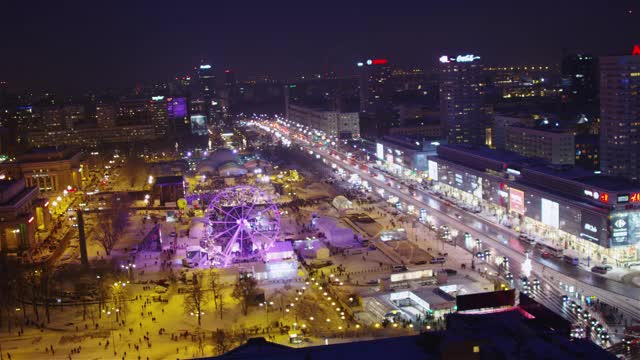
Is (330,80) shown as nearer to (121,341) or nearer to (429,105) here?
(429,105)

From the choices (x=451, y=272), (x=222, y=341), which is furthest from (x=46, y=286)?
(x=451, y=272)

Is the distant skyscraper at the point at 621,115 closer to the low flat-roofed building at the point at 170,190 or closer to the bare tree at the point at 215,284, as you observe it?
the bare tree at the point at 215,284

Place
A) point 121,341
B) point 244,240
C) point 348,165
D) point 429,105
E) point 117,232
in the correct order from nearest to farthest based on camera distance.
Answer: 1. point 121,341
2. point 244,240
3. point 117,232
4. point 348,165
5. point 429,105

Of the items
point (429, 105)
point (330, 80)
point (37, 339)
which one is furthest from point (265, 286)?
point (330, 80)

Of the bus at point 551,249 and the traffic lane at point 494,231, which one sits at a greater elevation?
the bus at point 551,249

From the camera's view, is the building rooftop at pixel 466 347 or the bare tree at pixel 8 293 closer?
the building rooftop at pixel 466 347

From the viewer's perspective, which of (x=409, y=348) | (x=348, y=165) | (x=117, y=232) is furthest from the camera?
(x=348, y=165)

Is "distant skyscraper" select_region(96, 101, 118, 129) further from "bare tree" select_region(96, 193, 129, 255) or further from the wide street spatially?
the wide street

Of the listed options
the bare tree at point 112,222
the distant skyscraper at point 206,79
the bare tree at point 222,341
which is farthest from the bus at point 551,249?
the distant skyscraper at point 206,79
